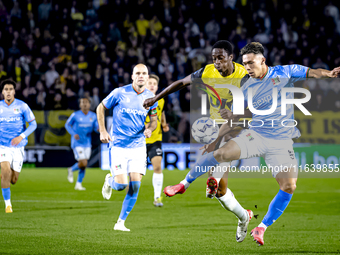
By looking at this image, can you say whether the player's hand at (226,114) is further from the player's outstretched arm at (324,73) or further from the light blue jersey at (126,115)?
the light blue jersey at (126,115)

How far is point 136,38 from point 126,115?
11.8 metres

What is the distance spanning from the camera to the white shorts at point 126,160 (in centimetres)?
659

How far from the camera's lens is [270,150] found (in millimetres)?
5340

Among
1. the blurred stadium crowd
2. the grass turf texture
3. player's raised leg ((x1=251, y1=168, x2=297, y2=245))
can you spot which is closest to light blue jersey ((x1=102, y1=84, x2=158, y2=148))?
the grass turf texture

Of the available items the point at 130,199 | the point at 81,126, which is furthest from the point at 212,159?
the point at 81,126

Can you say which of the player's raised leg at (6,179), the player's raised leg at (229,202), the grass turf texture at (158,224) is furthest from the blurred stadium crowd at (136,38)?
the player's raised leg at (229,202)

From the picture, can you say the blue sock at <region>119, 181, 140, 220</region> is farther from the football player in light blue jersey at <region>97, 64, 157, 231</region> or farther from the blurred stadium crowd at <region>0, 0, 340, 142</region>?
the blurred stadium crowd at <region>0, 0, 340, 142</region>

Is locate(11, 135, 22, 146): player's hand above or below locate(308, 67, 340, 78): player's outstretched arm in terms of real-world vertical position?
below

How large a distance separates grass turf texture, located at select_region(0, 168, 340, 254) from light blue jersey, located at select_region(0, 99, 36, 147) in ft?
4.02

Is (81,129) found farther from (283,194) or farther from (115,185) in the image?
(283,194)

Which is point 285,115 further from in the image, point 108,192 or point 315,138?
point 315,138

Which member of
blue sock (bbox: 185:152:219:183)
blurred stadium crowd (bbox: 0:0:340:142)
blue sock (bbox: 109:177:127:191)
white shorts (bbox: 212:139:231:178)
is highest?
blurred stadium crowd (bbox: 0:0:340:142)

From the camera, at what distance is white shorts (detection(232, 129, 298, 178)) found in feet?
17.1

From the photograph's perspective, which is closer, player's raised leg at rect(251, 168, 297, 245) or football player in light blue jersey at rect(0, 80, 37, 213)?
player's raised leg at rect(251, 168, 297, 245)
